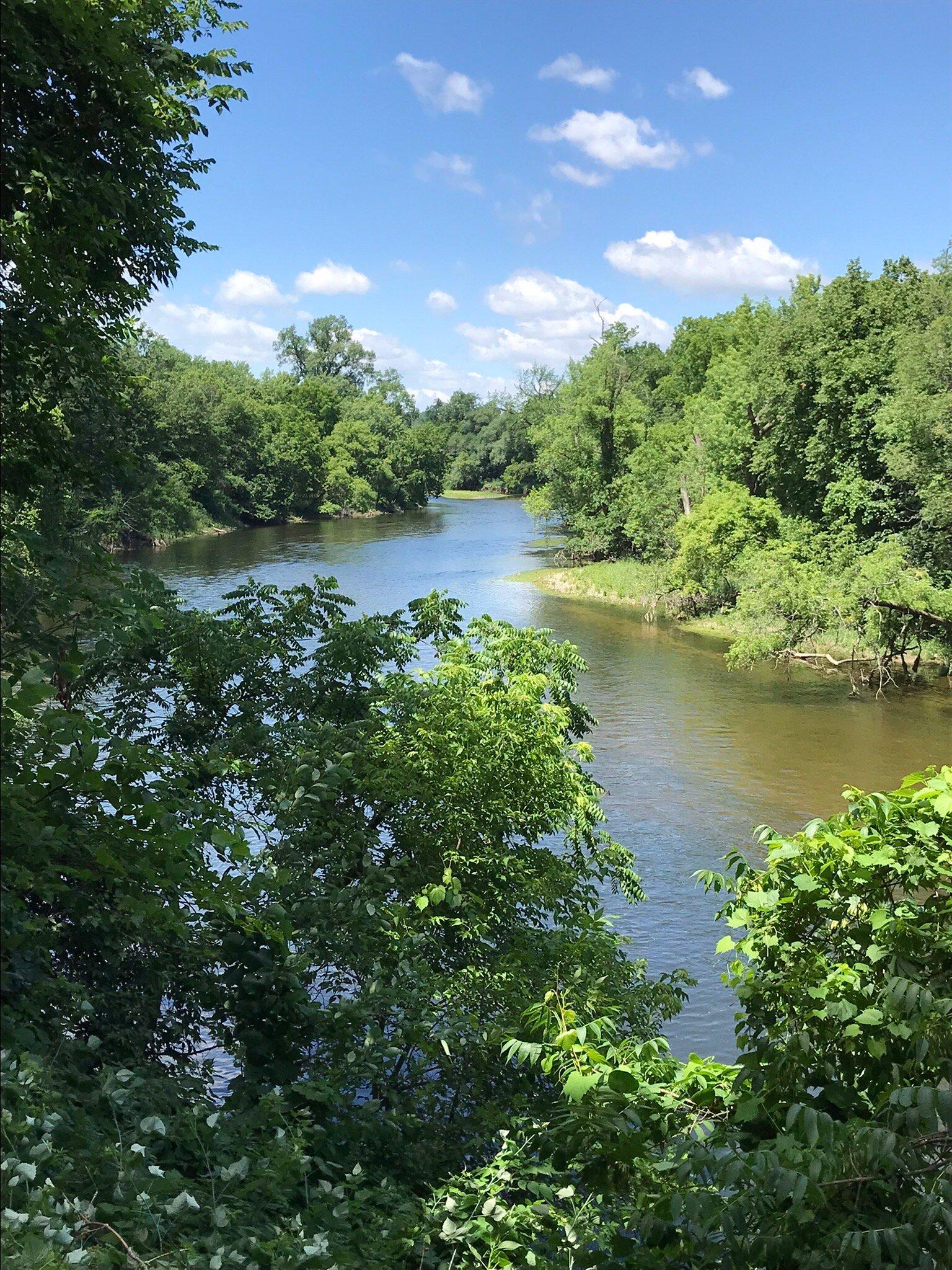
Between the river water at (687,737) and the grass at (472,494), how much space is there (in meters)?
55.3

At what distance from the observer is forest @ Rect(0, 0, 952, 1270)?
11.5ft

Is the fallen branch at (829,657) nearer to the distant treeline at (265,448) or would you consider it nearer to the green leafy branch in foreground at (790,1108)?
the distant treeline at (265,448)

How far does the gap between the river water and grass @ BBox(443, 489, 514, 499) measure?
182 feet

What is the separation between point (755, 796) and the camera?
18516 mm

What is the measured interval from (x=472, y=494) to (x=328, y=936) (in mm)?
95958

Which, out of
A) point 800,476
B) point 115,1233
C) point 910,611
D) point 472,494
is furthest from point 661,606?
point 472,494

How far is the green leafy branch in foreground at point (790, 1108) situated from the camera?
129 inches

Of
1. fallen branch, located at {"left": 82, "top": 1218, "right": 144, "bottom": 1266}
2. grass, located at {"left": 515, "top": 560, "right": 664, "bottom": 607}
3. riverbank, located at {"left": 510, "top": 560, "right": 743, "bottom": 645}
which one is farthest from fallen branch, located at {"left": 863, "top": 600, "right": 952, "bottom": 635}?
fallen branch, located at {"left": 82, "top": 1218, "right": 144, "bottom": 1266}

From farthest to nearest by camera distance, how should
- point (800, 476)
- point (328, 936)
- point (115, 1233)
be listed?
point (800, 476) → point (328, 936) → point (115, 1233)

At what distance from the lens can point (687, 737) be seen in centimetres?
2206

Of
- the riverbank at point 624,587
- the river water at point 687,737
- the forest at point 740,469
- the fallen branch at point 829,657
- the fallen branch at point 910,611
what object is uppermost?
the forest at point 740,469

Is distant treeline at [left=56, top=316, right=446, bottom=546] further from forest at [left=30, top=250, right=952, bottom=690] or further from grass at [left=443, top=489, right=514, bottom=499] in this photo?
grass at [left=443, top=489, right=514, bottom=499]

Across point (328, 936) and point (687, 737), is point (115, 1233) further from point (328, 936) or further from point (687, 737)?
point (687, 737)

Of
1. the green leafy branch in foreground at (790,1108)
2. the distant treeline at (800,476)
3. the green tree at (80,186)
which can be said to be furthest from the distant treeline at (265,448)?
the green leafy branch in foreground at (790,1108)
